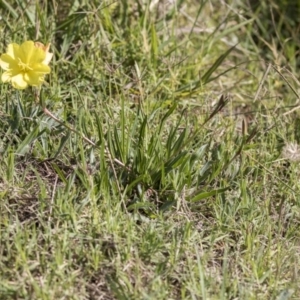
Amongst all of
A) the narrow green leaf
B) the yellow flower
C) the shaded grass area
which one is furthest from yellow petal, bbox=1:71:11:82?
the narrow green leaf

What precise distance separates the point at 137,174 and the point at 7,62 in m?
0.57

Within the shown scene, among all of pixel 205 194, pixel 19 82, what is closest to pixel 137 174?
pixel 205 194

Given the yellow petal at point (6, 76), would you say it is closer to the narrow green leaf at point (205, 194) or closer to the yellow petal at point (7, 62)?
the yellow petal at point (7, 62)

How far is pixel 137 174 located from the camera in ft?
8.32

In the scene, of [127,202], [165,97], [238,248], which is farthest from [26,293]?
[165,97]

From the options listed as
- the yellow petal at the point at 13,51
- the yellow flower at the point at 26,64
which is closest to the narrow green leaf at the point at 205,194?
the yellow flower at the point at 26,64

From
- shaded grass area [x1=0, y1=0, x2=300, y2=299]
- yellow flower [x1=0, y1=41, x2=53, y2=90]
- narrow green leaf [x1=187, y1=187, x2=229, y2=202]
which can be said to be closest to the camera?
shaded grass area [x1=0, y1=0, x2=300, y2=299]

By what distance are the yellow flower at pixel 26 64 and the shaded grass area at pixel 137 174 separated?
0.10 m

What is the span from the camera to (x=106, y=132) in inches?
105

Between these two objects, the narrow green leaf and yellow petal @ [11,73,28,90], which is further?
the narrow green leaf

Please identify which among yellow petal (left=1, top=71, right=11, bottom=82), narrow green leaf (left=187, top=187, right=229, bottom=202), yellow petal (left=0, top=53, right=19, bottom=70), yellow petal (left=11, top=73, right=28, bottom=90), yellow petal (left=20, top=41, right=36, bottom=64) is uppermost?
yellow petal (left=20, top=41, right=36, bottom=64)

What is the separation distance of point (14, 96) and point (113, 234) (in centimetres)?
76

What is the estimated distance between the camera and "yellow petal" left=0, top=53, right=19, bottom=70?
2.42 meters

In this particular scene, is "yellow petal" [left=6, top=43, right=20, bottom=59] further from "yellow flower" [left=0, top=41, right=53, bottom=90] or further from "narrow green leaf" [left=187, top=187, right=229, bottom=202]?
"narrow green leaf" [left=187, top=187, right=229, bottom=202]
